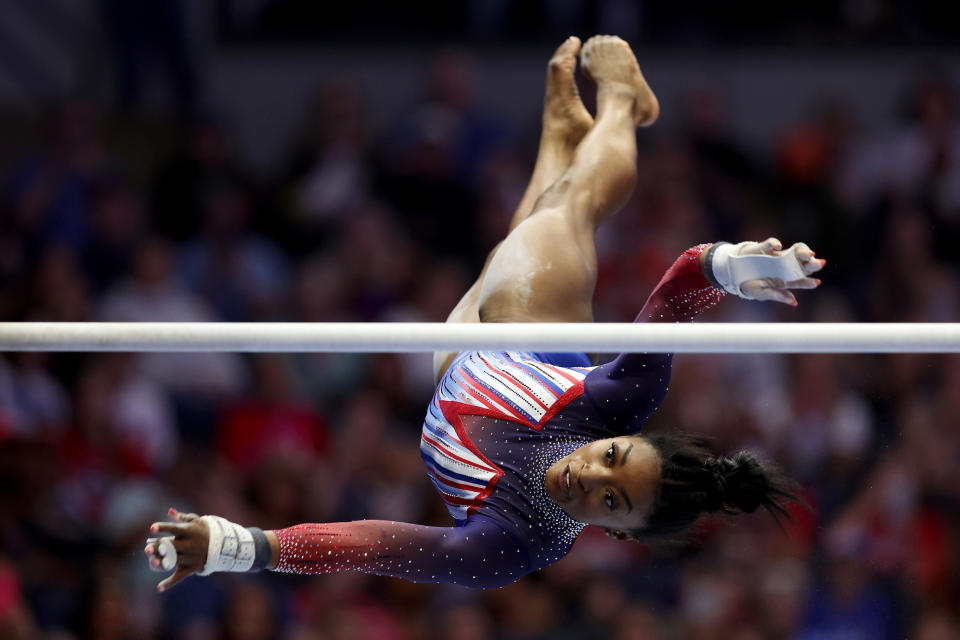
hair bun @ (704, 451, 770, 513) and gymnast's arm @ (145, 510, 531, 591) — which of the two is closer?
gymnast's arm @ (145, 510, 531, 591)

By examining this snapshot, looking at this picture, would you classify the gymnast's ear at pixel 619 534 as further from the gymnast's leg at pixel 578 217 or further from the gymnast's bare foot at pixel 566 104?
the gymnast's bare foot at pixel 566 104

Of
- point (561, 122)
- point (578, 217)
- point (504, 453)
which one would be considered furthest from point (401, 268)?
point (504, 453)

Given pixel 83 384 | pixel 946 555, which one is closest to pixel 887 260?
pixel 946 555

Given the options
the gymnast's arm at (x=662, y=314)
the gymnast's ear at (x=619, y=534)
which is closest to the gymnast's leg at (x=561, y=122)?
the gymnast's arm at (x=662, y=314)

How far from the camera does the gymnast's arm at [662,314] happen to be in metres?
2.91

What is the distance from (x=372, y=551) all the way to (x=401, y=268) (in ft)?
10.9

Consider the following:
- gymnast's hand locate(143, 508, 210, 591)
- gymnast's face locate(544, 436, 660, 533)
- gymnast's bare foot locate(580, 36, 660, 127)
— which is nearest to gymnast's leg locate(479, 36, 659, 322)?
gymnast's bare foot locate(580, 36, 660, 127)

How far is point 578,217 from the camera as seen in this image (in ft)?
12.0

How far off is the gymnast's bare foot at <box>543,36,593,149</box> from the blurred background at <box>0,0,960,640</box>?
4.29 ft

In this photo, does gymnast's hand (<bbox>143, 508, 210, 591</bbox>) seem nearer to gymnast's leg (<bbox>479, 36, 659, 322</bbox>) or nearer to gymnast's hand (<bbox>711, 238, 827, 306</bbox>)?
gymnast's leg (<bbox>479, 36, 659, 322</bbox>)

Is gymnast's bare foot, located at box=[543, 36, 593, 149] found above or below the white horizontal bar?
above

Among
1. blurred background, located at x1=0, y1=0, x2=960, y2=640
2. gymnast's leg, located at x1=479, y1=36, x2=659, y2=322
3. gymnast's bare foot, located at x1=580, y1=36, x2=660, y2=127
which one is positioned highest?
gymnast's bare foot, located at x1=580, y1=36, x2=660, y2=127

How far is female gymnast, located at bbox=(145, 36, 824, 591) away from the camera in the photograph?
9.45 feet

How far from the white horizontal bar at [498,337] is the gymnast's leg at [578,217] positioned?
76cm
